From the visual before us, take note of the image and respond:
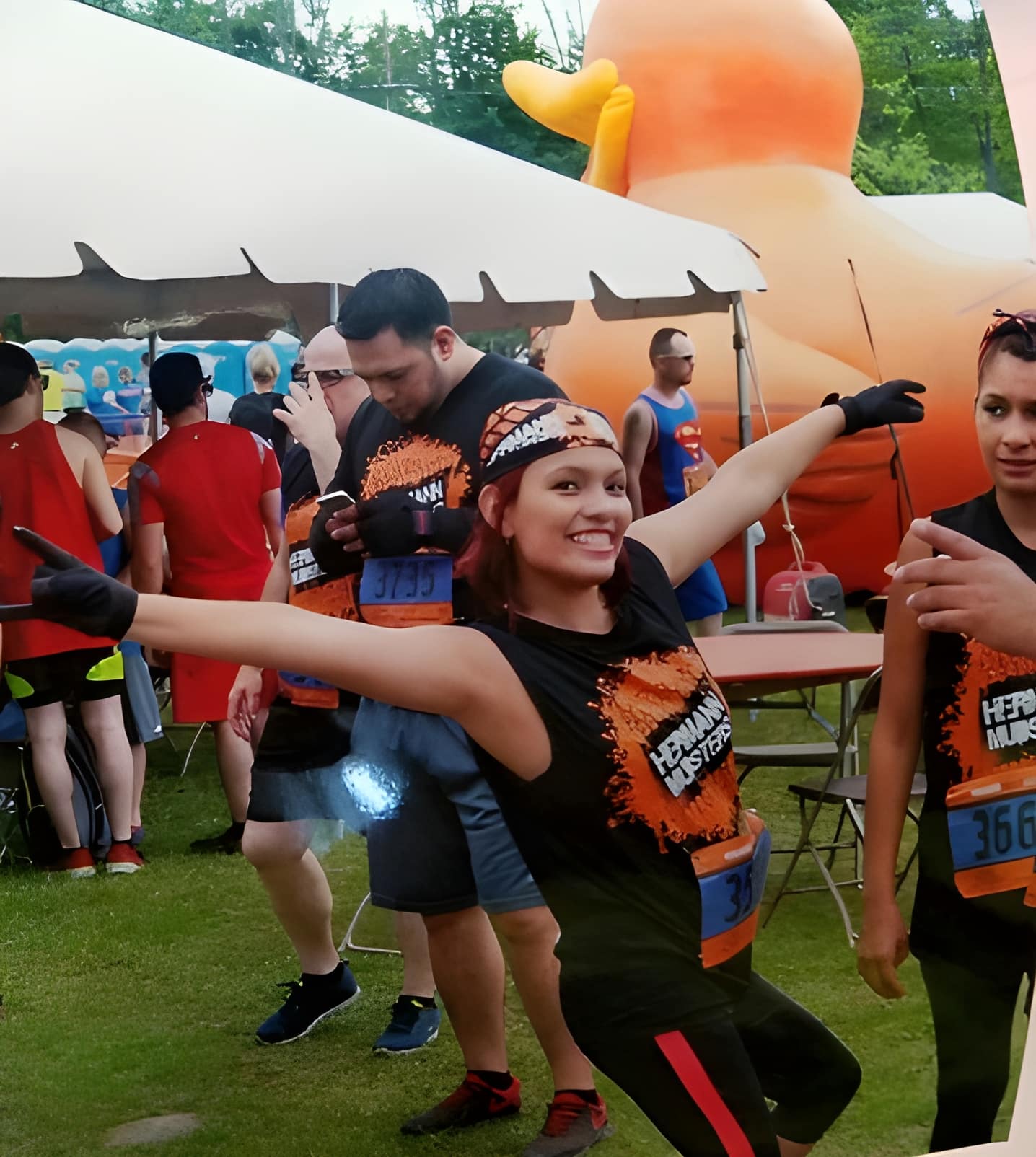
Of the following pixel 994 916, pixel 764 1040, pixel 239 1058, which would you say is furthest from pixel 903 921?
pixel 239 1058

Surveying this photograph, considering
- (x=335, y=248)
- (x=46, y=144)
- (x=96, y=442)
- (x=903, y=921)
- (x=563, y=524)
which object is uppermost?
(x=46, y=144)

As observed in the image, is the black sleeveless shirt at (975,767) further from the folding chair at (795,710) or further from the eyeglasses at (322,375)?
the eyeglasses at (322,375)

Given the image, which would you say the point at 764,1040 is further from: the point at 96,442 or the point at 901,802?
the point at 96,442

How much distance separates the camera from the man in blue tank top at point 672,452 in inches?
86.9

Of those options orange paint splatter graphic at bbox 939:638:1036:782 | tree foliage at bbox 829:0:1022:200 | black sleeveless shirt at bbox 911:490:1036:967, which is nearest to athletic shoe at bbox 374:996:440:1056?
black sleeveless shirt at bbox 911:490:1036:967

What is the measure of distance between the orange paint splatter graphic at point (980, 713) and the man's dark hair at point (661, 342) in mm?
664

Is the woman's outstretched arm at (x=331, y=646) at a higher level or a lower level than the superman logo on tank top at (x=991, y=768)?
higher

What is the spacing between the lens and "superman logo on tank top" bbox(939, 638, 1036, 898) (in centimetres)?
225

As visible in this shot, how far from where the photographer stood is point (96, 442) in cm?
217

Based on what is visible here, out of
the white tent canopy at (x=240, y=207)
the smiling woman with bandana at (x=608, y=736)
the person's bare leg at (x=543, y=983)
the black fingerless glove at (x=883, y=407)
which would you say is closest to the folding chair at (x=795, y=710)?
the smiling woman with bandana at (x=608, y=736)

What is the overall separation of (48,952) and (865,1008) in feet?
4.34

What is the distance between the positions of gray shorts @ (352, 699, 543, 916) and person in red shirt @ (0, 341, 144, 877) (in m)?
0.43

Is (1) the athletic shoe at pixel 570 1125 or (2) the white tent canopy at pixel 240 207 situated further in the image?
(1) the athletic shoe at pixel 570 1125

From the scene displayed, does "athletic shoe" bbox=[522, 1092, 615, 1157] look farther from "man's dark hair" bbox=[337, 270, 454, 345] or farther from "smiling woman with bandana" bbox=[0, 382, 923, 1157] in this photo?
"man's dark hair" bbox=[337, 270, 454, 345]
